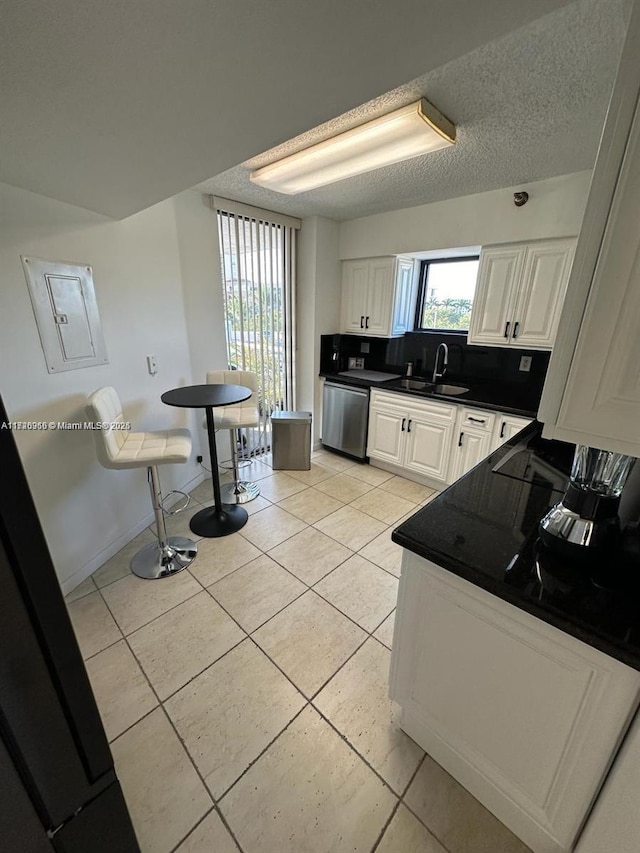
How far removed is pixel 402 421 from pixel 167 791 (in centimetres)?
283

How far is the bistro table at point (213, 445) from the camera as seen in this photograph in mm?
2275

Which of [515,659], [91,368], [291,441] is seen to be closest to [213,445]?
[91,368]

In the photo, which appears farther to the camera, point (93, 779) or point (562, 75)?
point (562, 75)

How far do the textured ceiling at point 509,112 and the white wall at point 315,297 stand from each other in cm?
64

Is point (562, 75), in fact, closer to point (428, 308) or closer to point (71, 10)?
point (71, 10)

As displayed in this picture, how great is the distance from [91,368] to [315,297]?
224 cm

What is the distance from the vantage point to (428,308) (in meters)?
3.62

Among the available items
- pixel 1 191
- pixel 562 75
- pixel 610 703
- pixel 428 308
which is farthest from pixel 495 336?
pixel 1 191

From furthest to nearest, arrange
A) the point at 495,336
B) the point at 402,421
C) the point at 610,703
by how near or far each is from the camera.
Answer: the point at 402,421 < the point at 495,336 < the point at 610,703

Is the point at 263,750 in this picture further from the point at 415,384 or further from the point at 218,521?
the point at 415,384

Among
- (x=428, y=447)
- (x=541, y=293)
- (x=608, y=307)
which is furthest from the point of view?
(x=428, y=447)

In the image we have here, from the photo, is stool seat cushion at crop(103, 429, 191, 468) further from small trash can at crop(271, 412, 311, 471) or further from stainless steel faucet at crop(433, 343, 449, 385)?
stainless steel faucet at crop(433, 343, 449, 385)

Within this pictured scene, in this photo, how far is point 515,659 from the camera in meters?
0.96

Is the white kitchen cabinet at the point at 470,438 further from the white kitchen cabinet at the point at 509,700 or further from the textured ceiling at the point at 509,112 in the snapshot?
the white kitchen cabinet at the point at 509,700
